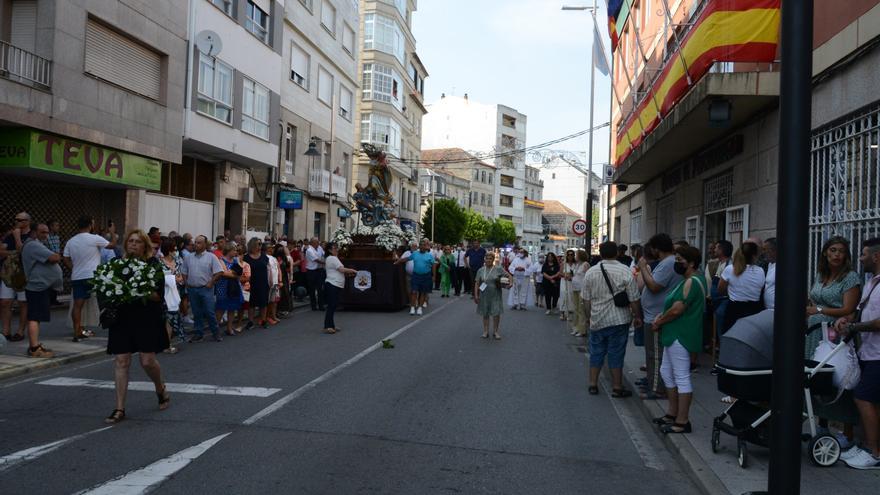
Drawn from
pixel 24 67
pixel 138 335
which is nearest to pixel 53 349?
pixel 138 335

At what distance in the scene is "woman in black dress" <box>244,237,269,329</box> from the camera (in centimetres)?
1418

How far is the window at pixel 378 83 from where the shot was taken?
4525cm

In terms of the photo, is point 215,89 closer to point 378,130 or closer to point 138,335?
point 138,335

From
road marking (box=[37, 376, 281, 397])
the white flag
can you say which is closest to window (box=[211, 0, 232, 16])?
the white flag

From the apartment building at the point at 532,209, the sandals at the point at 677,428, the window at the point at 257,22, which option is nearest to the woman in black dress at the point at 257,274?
the sandals at the point at 677,428

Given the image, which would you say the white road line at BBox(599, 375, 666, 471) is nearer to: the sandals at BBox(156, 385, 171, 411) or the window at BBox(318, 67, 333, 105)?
the sandals at BBox(156, 385, 171, 411)

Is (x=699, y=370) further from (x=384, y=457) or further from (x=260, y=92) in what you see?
(x=260, y=92)

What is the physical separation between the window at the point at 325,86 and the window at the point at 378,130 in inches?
456

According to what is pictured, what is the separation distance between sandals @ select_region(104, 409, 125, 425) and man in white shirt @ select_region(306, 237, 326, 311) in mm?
11469

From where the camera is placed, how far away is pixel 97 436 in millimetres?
6188

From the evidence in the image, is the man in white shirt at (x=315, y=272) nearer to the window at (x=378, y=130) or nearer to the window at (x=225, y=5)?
the window at (x=225, y=5)

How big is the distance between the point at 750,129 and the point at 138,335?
10337 mm

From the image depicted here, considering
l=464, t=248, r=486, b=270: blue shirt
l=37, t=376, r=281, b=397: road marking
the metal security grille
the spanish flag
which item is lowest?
l=37, t=376, r=281, b=397: road marking

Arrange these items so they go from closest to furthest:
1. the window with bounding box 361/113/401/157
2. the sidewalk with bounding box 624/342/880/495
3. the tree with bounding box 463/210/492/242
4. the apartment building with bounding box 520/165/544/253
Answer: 1. the sidewalk with bounding box 624/342/880/495
2. the window with bounding box 361/113/401/157
3. the tree with bounding box 463/210/492/242
4. the apartment building with bounding box 520/165/544/253
